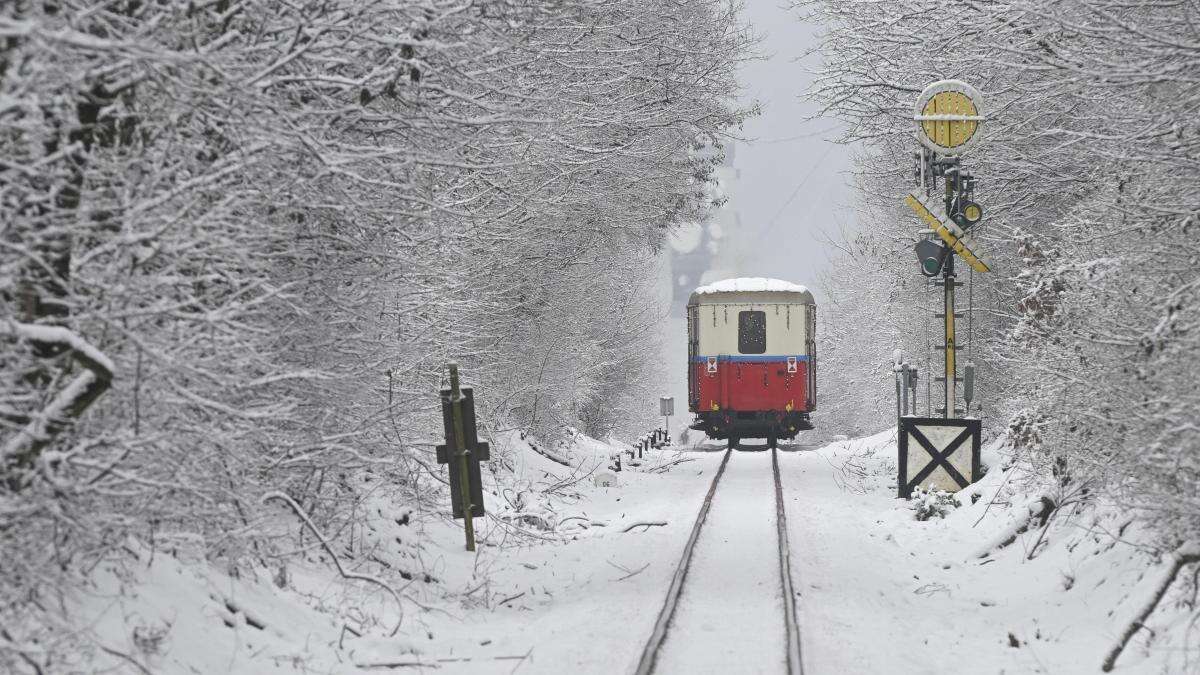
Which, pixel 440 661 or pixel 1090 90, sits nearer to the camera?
pixel 440 661

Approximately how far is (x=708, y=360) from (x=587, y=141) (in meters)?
10.9

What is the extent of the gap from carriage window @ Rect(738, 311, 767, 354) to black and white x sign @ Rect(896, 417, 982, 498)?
1093 cm

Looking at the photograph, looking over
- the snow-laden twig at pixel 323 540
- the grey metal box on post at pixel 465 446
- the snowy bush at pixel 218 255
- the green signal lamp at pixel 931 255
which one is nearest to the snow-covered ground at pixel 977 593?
the green signal lamp at pixel 931 255

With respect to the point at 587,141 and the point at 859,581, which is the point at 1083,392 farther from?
the point at 587,141

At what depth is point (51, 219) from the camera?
15.8 ft

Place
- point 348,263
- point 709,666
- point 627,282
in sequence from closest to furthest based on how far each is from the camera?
point 709,666
point 348,263
point 627,282

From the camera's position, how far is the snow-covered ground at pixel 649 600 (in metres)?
7.06

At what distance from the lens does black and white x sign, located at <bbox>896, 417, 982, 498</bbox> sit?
1525 centimetres

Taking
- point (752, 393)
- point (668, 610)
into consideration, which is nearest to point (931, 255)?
point (668, 610)

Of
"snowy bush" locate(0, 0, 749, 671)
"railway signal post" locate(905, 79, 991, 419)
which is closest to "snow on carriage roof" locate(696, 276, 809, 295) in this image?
"railway signal post" locate(905, 79, 991, 419)

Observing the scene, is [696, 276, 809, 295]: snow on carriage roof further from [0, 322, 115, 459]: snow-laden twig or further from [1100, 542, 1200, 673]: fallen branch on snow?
[0, 322, 115, 459]: snow-laden twig

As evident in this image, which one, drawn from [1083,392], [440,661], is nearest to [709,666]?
[440,661]

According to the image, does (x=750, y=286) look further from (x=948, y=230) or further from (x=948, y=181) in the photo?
(x=948, y=181)

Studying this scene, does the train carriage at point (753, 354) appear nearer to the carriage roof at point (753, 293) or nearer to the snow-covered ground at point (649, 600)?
the carriage roof at point (753, 293)
